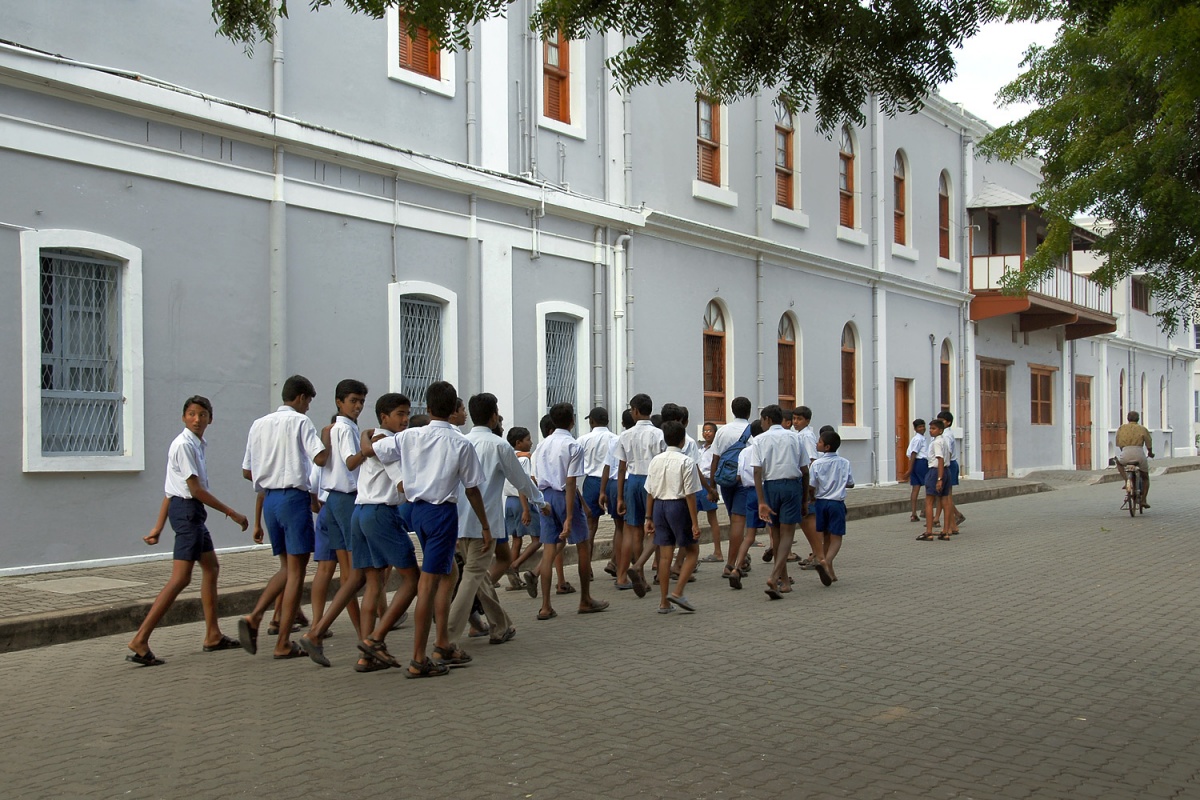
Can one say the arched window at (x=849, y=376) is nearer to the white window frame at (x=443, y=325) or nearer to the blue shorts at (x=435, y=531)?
the white window frame at (x=443, y=325)

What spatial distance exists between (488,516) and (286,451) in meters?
1.36

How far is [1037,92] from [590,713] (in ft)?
48.4

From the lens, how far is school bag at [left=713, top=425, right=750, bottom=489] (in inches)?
477

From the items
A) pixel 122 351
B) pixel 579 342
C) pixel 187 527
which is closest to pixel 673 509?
pixel 187 527

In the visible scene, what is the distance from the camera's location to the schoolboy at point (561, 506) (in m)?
9.83

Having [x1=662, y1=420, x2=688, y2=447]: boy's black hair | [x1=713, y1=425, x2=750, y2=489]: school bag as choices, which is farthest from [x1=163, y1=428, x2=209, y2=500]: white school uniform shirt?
[x1=713, y1=425, x2=750, y2=489]: school bag

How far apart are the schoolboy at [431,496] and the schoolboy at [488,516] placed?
28 centimetres

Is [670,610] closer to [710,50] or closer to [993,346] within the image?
[710,50]

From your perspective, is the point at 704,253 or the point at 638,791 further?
the point at 704,253

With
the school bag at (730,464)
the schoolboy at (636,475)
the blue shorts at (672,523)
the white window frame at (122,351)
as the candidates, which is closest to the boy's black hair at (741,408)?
the school bag at (730,464)

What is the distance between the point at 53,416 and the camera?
11.5 m

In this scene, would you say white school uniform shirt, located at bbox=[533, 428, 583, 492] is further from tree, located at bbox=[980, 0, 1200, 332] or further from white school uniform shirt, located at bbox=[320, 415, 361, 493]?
tree, located at bbox=[980, 0, 1200, 332]

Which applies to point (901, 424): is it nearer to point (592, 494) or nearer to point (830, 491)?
point (830, 491)

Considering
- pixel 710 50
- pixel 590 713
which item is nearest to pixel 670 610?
pixel 590 713
